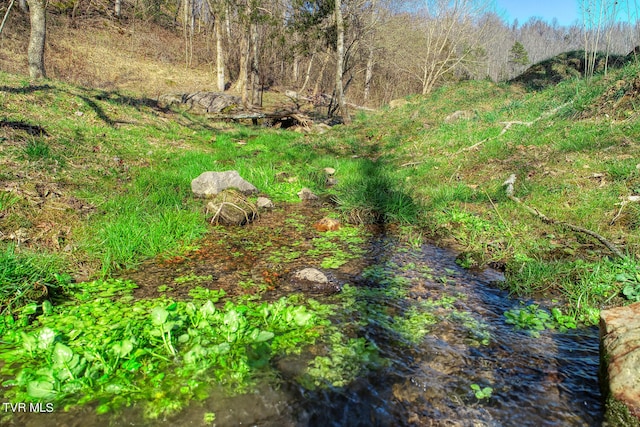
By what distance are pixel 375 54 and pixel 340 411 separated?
32.9 meters

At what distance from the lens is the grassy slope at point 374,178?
3.51 m

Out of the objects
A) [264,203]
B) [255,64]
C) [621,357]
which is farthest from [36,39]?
[621,357]

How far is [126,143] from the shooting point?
7516 millimetres

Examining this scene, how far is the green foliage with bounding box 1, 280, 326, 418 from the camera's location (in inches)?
71.9

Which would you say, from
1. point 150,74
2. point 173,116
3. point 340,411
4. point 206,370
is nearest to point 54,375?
A: point 206,370

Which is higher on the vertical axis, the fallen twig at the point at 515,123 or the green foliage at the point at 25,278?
the fallen twig at the point at 515,123

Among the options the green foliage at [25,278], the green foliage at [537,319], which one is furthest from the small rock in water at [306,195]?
the green foliage at [537,319]

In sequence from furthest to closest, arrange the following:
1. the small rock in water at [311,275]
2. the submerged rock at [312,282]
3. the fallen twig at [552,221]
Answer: the fallen twig at [552,221] < the small rock in water at [311,275] < the submerged rock at [312,282]

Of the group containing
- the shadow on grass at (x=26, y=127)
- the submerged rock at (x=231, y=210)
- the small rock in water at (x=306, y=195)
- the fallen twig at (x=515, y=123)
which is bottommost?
the submerged rock at (x=231, y=210)

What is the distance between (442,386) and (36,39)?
1365cm

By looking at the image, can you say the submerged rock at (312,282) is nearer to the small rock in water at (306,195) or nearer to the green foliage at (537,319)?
the green foliage at (537,319)

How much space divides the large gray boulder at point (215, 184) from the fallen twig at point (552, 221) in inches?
162

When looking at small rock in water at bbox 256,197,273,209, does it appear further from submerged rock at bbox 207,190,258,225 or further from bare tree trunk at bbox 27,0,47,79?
bare tree trunk at bbox 27,0,47,79

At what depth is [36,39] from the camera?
1030 cm
